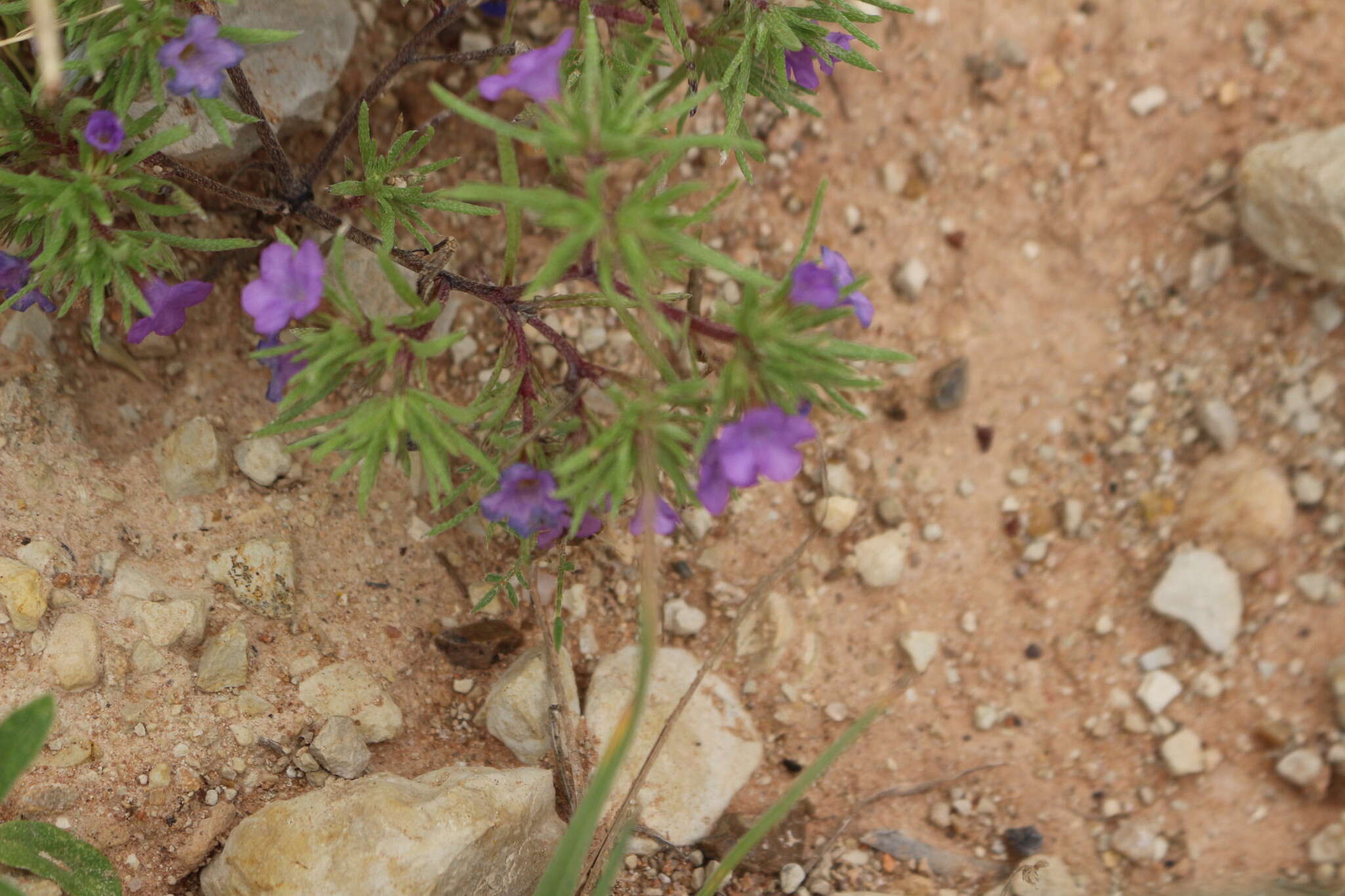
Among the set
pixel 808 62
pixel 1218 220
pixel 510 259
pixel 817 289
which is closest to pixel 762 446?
pixel 817 289

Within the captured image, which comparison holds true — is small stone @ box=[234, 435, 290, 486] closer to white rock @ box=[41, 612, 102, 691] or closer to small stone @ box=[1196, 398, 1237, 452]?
white rock @ box=[41, 612, 102, 691]

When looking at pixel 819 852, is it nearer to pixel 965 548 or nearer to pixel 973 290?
→ pixel 965 548

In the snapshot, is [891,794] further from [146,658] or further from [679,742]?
[146,658]

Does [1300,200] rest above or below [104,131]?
above

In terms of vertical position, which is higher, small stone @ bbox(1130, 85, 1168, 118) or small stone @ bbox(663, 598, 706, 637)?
small stone @ bbox(1130, 85, 1168, 118)

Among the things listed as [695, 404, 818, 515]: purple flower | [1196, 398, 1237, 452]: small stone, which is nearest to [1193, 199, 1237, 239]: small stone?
[1196, 398, 1237, 452]: small stone

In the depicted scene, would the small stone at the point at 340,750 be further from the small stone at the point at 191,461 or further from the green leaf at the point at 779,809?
the green leaf at the point at 779,809
